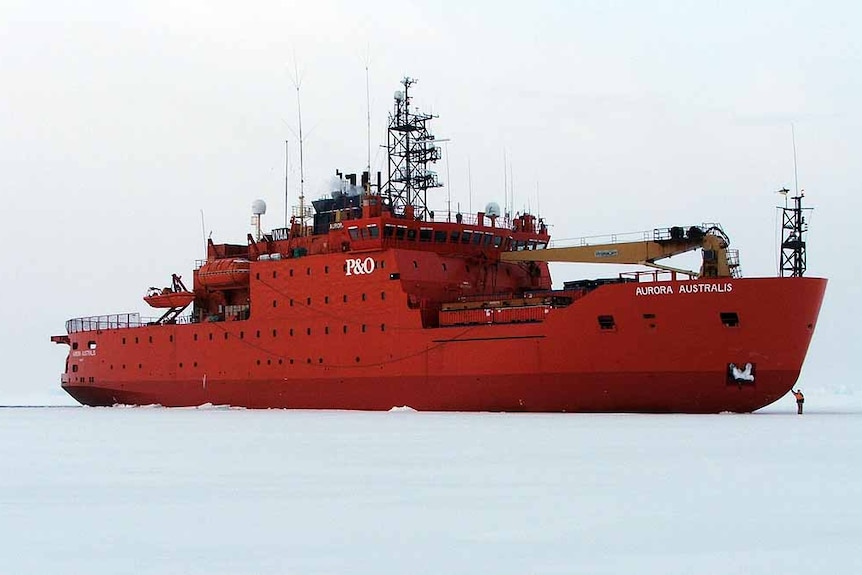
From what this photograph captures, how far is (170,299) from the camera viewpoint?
4156cm

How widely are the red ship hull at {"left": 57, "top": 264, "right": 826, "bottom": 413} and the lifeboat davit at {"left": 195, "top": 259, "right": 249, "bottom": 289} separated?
1.79m

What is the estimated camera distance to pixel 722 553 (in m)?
8.84

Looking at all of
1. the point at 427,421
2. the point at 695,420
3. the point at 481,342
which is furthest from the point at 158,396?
the point at 695,420

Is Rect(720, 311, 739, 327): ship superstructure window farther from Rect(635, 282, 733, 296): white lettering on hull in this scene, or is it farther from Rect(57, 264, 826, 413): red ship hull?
Rect(635, 282, 733, 296): white lettering on hull

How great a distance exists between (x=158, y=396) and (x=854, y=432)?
26.7 meters

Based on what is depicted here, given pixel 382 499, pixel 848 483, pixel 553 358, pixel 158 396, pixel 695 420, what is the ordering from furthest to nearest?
pixel 158 396
pixel 553 358
pixel 695 420
pixel 848 483
pixel 382 499

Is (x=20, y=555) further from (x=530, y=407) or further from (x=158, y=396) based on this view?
(x=158, y=396)

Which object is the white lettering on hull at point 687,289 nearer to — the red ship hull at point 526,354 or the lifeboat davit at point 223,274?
the red ship hull at point 526,354

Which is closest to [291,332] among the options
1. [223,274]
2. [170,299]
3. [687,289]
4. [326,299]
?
[326,299]

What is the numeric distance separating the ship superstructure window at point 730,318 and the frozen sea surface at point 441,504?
732cm

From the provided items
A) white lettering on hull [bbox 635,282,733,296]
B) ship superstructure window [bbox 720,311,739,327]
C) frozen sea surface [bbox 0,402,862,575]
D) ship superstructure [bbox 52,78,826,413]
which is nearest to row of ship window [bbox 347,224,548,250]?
ship superstructure [bbox 52,78,826,413]

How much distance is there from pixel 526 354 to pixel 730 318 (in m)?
5.58

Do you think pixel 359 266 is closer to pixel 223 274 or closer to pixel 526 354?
pixel 526 354

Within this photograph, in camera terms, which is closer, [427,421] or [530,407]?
[427,421]
